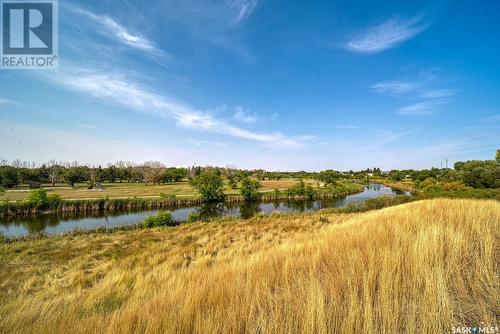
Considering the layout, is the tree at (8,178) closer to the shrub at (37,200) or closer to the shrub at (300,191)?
the shrub at (37,200)

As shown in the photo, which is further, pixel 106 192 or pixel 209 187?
pixel 106 192

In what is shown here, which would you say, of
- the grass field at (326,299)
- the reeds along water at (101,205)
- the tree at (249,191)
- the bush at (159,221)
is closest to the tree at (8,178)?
the reeds along water at (101,205)

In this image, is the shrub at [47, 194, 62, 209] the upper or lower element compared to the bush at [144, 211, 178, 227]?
upper

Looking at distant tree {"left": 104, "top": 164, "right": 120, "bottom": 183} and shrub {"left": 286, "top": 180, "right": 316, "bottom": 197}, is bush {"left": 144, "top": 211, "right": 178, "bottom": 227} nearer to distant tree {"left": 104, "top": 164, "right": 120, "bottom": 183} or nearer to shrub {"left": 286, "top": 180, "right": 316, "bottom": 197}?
shrub {"left": 286, "top": 180, "right": 316, "bottom": 197}

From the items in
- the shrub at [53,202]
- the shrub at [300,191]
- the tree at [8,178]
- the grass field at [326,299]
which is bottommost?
the shrub at [300,191]

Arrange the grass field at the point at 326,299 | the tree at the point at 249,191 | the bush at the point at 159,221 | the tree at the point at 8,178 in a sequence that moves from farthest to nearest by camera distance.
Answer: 1. the tree at the point at 8,178
2. the tree at the point at 249,191
3. the bush at the point at 159,221
4. the grass field at the point at 326,299

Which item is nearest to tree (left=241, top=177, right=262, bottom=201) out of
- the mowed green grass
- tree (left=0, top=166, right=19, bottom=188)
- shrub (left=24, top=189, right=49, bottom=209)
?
the mowed green grass

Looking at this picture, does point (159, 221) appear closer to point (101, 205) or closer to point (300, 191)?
point (101, 205)

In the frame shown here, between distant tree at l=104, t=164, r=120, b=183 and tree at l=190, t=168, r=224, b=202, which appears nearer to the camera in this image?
tree at l=190, t=168, r=224, b=202

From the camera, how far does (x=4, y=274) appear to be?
6.93 m

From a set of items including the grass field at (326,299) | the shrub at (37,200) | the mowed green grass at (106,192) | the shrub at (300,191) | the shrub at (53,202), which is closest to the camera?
the grass field at (326,299)

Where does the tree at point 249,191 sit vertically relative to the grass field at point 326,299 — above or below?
below

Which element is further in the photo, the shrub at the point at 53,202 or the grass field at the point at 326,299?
the shrub at the point at 53,202

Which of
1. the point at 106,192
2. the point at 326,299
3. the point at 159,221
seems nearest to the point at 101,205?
the point at 106,192
